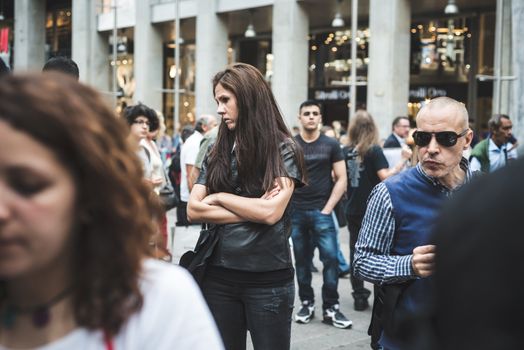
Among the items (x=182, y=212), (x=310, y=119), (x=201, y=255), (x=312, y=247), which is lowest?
(x=312, y=247)

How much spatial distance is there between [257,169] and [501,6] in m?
20.5

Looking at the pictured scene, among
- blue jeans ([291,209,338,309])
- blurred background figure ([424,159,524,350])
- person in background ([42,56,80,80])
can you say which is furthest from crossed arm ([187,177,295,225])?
blue jeans ([291,209,338,309])

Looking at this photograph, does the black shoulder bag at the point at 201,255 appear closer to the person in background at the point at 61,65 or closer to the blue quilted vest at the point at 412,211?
the blue quilted vest at the point at 412,211

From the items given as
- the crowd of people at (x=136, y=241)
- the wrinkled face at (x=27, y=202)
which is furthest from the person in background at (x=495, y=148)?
the wrinkled face at (x=27, y=202)

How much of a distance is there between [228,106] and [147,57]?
30248 mm

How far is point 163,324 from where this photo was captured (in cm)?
163

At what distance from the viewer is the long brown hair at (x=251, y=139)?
4.03 m

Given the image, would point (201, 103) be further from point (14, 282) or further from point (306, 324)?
point (14, 282)

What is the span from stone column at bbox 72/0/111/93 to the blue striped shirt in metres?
35.3

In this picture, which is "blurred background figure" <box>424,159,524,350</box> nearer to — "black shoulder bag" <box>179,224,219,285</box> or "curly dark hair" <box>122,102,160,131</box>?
"black shoulder bag" <box>179,224,219,285</box>

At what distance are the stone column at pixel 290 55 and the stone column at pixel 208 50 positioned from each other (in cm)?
342

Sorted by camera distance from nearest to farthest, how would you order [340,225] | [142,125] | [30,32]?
[142,125] < [340,225] < [30,32]

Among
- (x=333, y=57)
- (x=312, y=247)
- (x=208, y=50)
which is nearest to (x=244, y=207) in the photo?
(x=312, y=247)

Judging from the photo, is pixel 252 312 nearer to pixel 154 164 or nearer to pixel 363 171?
pixel 154 164
